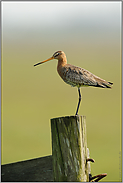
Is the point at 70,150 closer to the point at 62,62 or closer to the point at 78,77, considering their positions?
the point at 78,77

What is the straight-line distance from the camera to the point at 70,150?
3.02 metres

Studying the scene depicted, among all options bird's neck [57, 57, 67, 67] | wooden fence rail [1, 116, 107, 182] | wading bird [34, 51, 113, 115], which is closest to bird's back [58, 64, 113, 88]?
wading bird [34, 51, 113, 115]

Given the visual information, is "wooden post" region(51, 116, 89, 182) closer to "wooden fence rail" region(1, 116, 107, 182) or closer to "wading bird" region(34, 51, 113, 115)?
"wooden fence rail" region(1, 116, 107, 182)

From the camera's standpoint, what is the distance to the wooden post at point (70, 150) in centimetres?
297

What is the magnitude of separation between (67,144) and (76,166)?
0.38m

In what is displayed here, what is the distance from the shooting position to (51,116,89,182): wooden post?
9.75ft

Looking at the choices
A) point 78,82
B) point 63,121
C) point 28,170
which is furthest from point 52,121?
point 78,82

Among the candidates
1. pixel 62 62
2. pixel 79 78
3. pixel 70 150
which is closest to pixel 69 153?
pixel 70 150

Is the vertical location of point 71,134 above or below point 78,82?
below

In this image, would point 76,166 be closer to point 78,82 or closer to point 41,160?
point 41,160

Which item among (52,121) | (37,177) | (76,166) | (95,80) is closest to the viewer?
(76,166)

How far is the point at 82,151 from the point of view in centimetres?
309

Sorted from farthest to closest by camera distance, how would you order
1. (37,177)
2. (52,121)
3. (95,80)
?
(95,80)
(37,177)
(52,121)

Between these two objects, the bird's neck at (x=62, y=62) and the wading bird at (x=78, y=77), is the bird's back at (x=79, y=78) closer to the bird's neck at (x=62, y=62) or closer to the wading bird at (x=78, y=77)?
the wading bird at (x=78, y=77)
